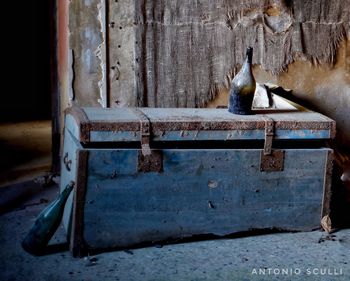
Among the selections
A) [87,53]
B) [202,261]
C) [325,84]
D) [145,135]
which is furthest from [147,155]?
[325,84]

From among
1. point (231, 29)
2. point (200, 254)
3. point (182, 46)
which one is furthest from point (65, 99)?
point (200, 254)

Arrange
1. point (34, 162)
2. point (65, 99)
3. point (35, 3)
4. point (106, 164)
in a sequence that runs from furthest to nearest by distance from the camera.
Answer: point (35, 3) → point (34, 162) → point (65, 99) → point (106, 164)

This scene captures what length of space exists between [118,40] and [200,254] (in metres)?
1.76

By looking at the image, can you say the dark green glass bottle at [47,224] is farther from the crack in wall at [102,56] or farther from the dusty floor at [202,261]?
the crack in wall at [102,56]

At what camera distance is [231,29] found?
12.6ft

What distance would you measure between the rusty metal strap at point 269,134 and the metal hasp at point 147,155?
1.97ft

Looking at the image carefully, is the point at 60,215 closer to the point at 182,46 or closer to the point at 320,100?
the point at 182,46

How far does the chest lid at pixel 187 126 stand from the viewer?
8.83ft

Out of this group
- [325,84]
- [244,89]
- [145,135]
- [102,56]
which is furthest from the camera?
[325,84]

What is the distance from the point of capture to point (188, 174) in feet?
9.29

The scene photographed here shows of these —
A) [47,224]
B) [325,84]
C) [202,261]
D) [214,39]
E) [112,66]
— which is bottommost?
[202,261]

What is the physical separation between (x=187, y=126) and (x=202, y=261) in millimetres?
729

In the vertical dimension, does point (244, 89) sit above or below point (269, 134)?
above

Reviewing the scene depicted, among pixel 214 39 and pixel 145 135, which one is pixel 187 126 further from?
pixel 214 39
